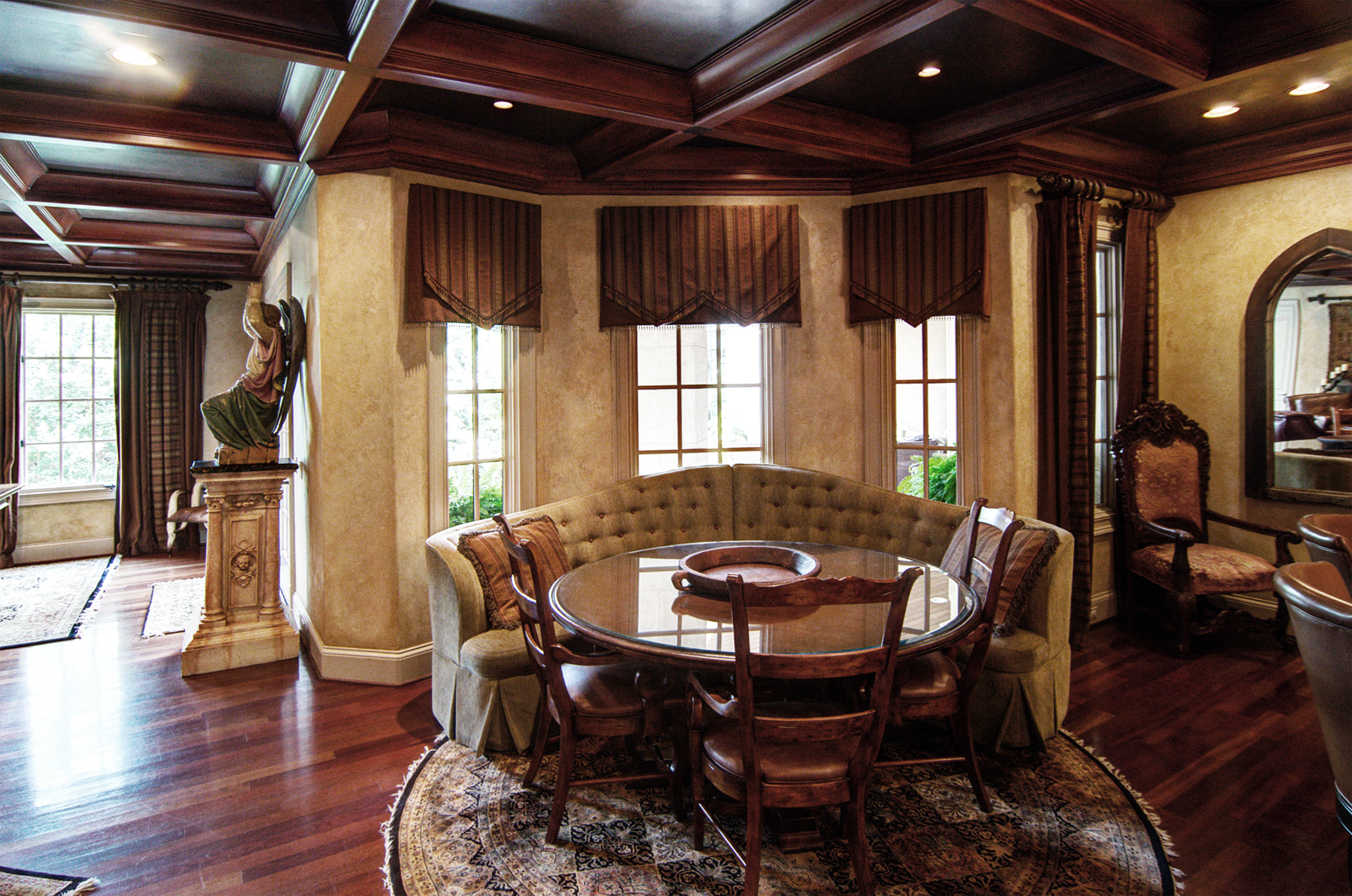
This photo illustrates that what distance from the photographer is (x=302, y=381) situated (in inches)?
165

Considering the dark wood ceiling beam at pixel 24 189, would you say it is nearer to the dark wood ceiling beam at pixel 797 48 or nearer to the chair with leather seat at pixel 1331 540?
the dark wood ceiling beam at pixel 797 48

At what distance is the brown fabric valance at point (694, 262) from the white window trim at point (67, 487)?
17.3 feet

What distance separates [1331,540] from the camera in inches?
90.7

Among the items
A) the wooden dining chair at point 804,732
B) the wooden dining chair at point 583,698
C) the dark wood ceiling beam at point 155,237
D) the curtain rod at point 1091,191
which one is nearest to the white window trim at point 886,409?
the curtain rod at point 1091,191

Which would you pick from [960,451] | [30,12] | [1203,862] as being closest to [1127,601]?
[960,451]

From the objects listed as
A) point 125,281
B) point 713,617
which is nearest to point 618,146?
point 713,617

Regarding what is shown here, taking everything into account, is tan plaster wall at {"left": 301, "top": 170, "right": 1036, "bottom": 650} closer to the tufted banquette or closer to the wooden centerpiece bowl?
the tufted banquette

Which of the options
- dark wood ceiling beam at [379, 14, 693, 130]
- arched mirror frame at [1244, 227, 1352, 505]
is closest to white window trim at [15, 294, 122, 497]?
dark wood ceiling beam at [379, 14, 693, 130]

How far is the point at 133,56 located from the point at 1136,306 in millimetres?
5097

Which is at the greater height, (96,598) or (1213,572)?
(1213,572)

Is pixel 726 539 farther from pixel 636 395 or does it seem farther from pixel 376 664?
pixel 376 664

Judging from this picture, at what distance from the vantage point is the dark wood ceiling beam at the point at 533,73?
106 inches

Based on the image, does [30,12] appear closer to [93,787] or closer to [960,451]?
[93,787]

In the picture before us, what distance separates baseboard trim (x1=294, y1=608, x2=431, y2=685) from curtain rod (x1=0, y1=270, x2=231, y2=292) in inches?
184
